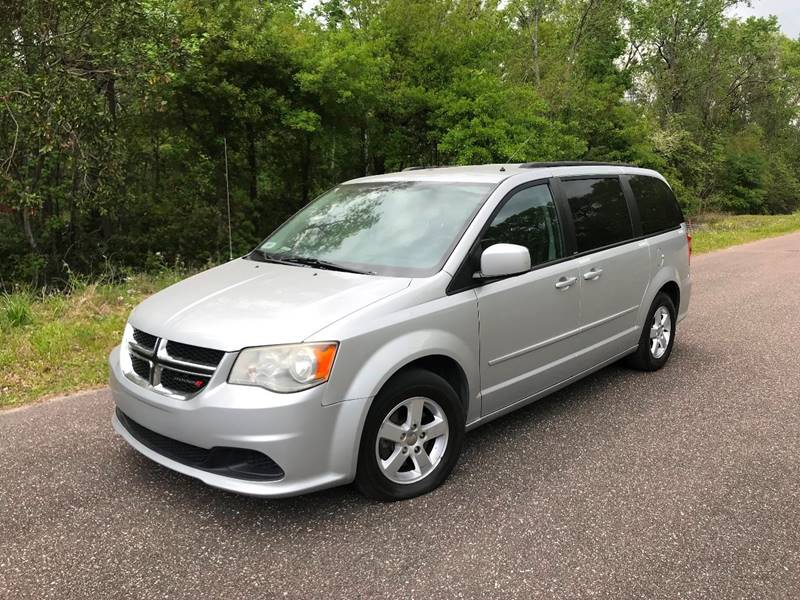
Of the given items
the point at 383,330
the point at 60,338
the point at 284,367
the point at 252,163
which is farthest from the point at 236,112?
the point at 284,367

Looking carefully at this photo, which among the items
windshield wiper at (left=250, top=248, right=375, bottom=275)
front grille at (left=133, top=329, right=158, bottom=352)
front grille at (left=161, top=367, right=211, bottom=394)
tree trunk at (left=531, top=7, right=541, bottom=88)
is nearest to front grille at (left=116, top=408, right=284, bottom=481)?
front grille at (left=161, top=367, right=211, bottom=394)

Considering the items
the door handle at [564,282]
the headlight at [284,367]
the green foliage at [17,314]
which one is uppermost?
the door handle at [564,282]

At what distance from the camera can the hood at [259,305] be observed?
3033mm

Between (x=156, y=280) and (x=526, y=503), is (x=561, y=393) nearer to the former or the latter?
(x=526, y=503)

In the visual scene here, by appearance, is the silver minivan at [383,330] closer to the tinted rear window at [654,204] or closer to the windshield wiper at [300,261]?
the windshield wiper at [300,261]

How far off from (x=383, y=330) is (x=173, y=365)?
3.39 feet

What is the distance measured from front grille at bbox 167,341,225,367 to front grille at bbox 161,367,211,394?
7cm

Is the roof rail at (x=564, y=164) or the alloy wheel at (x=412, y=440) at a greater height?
the roof rail at (x=564, y=164)

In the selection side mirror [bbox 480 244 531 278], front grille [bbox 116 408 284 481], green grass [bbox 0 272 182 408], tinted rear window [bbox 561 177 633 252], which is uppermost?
tinted rear window [bbox 561 177 633 252]

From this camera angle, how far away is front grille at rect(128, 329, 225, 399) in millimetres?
3039

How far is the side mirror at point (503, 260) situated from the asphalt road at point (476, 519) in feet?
3.76

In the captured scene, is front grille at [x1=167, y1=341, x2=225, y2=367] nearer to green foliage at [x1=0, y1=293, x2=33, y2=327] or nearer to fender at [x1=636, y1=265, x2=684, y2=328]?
fender at [x1=636, y1=265, x2=684, y2=328]

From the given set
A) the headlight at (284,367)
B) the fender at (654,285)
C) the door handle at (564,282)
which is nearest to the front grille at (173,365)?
the headlight at (284,367)

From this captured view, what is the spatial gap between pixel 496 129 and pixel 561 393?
13776mm
